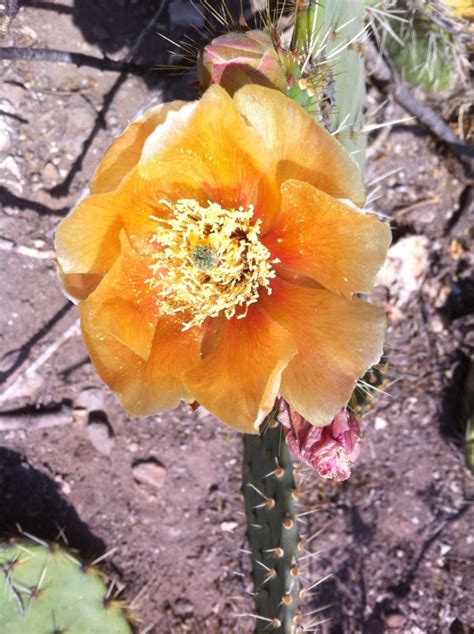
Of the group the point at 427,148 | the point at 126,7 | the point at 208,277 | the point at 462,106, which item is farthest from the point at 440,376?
the point at 126,7

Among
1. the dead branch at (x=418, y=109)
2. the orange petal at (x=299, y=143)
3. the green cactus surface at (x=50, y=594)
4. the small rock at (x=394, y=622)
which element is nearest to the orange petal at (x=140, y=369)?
the orange petal at (x=299, y=143)

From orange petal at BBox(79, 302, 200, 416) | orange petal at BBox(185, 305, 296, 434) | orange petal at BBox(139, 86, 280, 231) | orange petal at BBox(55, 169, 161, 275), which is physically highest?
orange petal at BBox(139, 86, 280, 231)

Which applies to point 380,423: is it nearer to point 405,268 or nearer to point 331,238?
point 405,268

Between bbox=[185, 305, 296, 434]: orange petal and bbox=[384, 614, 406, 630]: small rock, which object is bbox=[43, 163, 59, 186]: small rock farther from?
bbox=[384, 614, 406, 630]: small rock

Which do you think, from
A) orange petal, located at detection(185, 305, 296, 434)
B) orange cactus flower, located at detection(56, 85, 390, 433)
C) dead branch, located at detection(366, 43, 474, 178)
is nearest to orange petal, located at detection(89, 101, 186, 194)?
orange cactus flower, located at detection(56, 85, 390, 433)

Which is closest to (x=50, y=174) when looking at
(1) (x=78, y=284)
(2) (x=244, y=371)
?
(1) (x=78, y=284)

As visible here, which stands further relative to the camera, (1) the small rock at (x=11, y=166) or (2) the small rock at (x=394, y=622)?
(2) the small rock at (x=394, y=622)

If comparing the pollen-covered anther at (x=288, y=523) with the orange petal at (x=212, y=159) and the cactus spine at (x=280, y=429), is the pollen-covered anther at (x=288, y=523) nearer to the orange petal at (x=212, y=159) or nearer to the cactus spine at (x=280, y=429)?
the cactus spine at (x=280, y=429)
